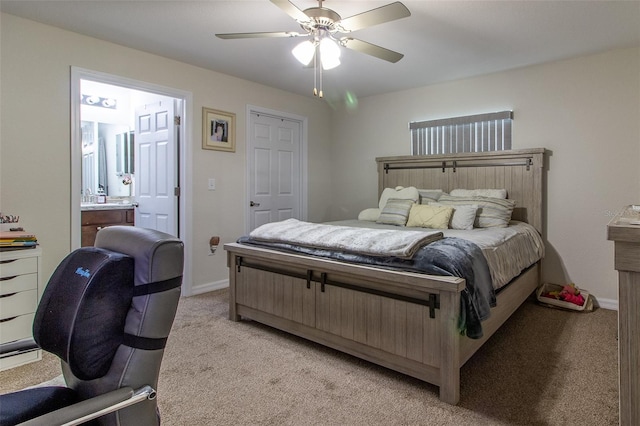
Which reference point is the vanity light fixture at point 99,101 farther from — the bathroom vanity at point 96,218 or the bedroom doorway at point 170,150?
the bathroom vanity at point 96,218

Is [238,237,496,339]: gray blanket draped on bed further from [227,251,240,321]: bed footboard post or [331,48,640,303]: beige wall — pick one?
[331,48,640,303]: beige wall

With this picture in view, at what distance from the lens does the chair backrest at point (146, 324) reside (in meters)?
1.00

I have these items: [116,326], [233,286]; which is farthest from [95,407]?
[233,286]

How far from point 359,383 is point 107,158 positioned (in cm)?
471

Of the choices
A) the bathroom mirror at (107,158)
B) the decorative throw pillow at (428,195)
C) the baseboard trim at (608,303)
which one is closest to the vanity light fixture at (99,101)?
the bathroom mirror at (107,158)

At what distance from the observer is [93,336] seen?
99cm

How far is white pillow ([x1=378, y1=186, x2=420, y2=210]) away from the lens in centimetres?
396

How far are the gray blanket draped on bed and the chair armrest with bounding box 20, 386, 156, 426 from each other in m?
1.43

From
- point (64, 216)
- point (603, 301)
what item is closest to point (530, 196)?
point (603, 301)

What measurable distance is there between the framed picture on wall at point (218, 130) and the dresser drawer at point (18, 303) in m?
2.00

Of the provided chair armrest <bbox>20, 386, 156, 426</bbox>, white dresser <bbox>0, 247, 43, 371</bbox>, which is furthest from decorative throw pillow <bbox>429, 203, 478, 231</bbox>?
white dresser <bbox>0, 247, 43, 371</bbox>

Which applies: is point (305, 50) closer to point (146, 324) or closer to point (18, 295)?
point (146, 324)

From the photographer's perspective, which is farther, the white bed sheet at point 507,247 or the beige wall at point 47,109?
the beige wall at point 47,109

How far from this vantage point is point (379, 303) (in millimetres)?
2162
